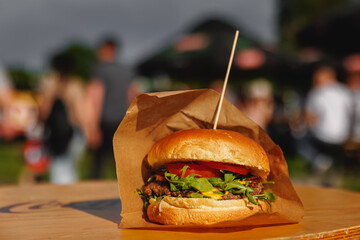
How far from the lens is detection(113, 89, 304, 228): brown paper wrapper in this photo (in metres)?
2.27

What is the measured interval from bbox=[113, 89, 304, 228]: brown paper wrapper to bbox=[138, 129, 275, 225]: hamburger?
0.13 metres

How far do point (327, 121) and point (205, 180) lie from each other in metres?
5.92

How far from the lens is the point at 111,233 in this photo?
1.77 m

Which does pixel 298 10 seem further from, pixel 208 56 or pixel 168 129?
pixel 168 129

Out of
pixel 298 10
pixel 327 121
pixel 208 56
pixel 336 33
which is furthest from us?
pixel 298 10

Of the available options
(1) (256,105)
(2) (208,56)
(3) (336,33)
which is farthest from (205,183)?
(3) (336,33)

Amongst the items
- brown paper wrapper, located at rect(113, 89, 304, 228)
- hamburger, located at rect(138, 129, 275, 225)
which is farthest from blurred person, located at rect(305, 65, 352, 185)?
hamburger, located at rect(138, 129, 275, 225)

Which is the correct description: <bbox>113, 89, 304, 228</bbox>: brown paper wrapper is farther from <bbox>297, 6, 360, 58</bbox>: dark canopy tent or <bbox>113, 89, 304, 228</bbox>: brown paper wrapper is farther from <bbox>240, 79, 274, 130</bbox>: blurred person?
<bbox>297, 6, 360, 58</bbox>: dark canopy tent

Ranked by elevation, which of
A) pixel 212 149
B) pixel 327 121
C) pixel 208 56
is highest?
pixel 208 56

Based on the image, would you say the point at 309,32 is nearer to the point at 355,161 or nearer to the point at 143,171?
the point at 355,161

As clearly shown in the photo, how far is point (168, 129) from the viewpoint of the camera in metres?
2.40

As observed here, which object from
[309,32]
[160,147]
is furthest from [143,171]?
[309,32]

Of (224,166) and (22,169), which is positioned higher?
(224,166)

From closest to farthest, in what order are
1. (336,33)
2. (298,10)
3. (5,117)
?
(336,33) < (5,117) < (298,10)
